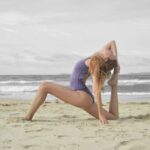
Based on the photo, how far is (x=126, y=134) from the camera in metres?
5.88

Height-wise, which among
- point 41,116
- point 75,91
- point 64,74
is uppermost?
point 75,91

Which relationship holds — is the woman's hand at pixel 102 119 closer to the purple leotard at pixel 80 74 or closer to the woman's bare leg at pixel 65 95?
the woman's bare leg at pixel 65 95

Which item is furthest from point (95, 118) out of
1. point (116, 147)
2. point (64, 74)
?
point (64, 74)

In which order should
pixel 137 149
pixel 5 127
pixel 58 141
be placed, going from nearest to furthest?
pixel 137 149, pixel 58 141, pixel 5 127

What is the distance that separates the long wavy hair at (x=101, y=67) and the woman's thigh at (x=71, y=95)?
1.13ft

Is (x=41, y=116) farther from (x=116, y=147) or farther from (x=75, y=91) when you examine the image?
(x=116, y=147)

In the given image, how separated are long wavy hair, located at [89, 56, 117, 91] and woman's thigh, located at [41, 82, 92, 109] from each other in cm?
35

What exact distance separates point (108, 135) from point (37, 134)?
0.93 meters

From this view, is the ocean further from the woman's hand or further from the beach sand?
the woman's hand

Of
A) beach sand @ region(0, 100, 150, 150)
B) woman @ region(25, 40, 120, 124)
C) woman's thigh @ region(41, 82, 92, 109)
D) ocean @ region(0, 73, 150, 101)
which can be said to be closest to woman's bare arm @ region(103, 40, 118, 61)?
woman @ region(25, 40, 120, 124)

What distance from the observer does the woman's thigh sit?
6859mm

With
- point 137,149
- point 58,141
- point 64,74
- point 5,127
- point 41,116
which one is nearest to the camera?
point 137,149

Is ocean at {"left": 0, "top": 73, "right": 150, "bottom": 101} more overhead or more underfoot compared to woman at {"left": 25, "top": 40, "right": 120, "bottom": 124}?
more underfoot

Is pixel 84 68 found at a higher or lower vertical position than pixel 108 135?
higher
